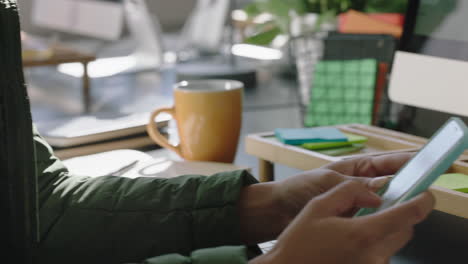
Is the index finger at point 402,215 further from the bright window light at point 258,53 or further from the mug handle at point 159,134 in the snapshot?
the bright window light at point 258,53

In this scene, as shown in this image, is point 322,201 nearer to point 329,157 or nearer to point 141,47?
point 329,157

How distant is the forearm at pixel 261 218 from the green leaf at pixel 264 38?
62 cm

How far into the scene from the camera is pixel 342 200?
0.44 metres

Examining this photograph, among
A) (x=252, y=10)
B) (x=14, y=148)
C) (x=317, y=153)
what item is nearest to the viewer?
(x=14, y=148)

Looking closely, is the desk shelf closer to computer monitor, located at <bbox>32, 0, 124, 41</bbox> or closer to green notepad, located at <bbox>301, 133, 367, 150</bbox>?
green notepad, located at <bbox>301, 133, 367, 150</bbox>

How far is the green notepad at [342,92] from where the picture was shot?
103cm

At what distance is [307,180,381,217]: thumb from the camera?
427mm

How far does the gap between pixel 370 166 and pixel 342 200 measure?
7.3 inches

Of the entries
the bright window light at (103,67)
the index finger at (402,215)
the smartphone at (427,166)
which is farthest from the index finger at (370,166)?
the bright window light at (103,67)

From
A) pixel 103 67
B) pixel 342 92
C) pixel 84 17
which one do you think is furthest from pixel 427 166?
pixel 84 17

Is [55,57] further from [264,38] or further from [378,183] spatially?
[378,183]

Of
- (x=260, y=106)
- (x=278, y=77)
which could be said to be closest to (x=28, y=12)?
(x=278, y=77)

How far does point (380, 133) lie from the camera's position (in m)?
0.88

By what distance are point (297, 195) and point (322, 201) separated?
0.17 metres
